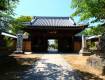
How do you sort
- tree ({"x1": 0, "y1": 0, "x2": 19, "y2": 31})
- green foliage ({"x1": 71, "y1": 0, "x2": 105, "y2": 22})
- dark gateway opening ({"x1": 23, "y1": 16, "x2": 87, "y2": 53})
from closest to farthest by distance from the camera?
green foliage ({"x1": 71, "y1": 0, "x2": 105, "y2": 22}), tree ({"x1": 0, "y1": 0, "x2": 19, "y2": 31}), dark gateway opening ({"x1": 23, "y1": 16, "x2": 87, "y2": 53})

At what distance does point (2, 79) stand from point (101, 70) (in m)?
5.63

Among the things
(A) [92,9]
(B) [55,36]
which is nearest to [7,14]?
(A) [92,9]

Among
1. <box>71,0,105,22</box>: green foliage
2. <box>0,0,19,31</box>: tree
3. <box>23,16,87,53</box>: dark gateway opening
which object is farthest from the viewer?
<box>23,16,87,53</box>: dark gateway opening

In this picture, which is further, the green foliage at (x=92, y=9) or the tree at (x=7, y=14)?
the tree at (x=7, y=14)

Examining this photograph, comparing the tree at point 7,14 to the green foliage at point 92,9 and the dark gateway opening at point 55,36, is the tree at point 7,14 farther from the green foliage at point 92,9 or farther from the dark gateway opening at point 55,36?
the dark gateway opening at point 55,36

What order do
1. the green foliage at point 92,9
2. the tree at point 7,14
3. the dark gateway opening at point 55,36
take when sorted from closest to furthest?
the green foliage at point 92,9, the tree at point 7,14, the dark gateway opening at point 55,36

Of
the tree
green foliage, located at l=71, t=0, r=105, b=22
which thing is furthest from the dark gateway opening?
green foliage, located at l=71, t=0, r=105, b=22

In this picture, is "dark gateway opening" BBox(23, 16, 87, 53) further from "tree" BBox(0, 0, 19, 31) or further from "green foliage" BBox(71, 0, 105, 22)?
"green foliage" BBox(71, 0, 105, 22)

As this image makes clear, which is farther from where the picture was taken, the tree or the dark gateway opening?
the dark gateway opening

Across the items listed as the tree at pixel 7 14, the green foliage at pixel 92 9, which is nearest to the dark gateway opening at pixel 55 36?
the tree at pixel 7 14

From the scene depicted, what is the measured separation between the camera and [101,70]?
12336 millimetres

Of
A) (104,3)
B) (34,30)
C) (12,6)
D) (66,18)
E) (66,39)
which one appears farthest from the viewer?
(66,18)

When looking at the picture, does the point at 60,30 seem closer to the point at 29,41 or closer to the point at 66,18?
the point at 29,41

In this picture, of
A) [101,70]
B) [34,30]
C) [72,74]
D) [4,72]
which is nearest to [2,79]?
[4,72]
